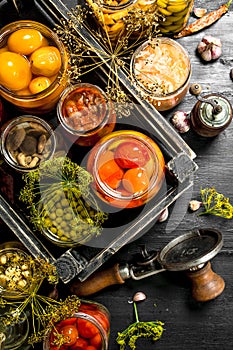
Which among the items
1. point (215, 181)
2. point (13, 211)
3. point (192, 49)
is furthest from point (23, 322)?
point (192, 49)

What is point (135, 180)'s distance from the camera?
1612mm

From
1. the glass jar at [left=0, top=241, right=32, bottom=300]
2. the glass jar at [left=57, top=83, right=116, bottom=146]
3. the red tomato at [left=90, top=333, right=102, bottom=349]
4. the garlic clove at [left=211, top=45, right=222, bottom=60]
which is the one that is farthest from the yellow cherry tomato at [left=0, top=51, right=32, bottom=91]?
the red tomato at [left=90, top=333, right=102, bottom=349]

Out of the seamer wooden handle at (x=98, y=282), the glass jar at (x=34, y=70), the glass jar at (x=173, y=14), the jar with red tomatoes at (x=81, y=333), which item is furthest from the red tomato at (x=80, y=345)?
the glass jar at (x=173, y=14)

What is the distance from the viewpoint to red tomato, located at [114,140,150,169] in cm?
163

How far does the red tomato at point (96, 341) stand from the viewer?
174 centimetres

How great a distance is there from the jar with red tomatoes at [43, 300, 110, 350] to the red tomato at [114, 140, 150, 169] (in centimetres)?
40

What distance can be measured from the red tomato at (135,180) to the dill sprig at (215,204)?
0.31 meters

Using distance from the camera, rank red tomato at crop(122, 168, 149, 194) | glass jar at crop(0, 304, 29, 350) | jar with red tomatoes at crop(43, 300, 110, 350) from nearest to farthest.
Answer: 1. red tomato at crop(122, 168, 149, 194)
2. jar with red tomatoes at crop(43, 300, 110, 350)
3. glass jar at crop(0, 304, 29, 350)

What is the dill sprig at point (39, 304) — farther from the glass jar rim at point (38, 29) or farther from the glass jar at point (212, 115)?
the glass jar at point (212, 115)

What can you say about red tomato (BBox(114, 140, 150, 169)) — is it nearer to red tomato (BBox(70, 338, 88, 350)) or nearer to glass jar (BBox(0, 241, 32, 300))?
glass jar (BBox(0, 241, 32, 300))

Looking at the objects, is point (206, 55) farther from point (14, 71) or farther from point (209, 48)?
point (14, 71)

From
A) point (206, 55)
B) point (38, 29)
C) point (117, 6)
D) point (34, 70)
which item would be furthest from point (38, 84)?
point (206, 55)

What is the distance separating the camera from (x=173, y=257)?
1782mm

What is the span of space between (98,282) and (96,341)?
17 cm
